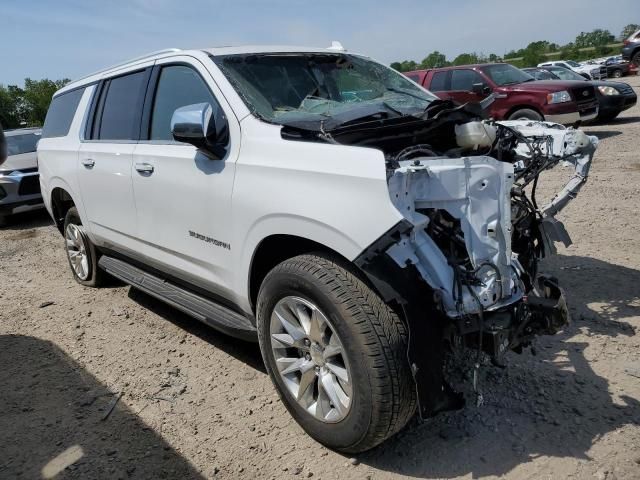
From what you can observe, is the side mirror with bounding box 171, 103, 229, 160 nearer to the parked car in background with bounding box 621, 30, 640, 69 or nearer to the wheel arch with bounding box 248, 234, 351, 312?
the wheel arch with bounding box 248, 234, 351, 312

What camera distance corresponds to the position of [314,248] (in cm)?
268

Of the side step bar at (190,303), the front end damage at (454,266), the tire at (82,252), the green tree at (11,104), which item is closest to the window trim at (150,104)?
the side step bar at (190,303)

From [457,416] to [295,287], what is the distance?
1154mm

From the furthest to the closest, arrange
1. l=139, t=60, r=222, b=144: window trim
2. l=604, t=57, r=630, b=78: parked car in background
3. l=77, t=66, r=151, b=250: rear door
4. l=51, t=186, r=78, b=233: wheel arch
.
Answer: l=604, t=57, r=630, b=78: parked car in background
l=51, t=186, r=78, b=233: wheel arch
l=77, t=66, r=151, b=250: rear door
l=139, t=60, r=222, b=144: window trim

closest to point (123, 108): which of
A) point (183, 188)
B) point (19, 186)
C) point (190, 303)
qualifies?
point (183, 188)

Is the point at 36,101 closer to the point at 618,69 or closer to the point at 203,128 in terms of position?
the point at 618,69

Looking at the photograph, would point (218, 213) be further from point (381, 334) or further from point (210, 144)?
point (381, 334)

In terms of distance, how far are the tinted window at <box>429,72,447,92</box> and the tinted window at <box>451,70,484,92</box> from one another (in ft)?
0.63

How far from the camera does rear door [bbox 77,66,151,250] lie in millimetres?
3912

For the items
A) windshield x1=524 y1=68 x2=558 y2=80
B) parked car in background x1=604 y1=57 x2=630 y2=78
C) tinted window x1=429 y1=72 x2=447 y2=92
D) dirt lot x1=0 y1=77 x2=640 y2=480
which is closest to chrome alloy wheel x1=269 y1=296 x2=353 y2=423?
dirt lot x1=0 y1=77 x2=640 y2=480

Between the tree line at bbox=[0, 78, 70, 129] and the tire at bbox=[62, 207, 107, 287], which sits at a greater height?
the tree line at bbox=[0, 78, 70, 129]

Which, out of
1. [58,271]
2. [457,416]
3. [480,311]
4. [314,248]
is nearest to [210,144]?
[314,248]

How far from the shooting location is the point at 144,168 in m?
3.62

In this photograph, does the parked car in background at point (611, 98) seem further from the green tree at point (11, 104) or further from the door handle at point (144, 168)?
the green tree at point (11, 104)
